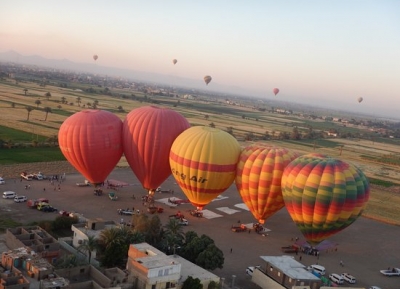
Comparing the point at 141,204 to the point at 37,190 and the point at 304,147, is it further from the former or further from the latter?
the point at 304,147

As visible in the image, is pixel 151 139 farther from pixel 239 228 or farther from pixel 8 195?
pixel 8 195

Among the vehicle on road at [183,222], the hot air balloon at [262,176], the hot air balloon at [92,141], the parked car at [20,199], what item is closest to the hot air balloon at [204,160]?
the hot air balloon at [262,176]

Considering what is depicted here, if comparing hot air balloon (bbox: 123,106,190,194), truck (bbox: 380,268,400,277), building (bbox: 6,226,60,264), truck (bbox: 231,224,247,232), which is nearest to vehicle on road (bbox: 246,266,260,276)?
truck (bbox: 231,224,247,232)

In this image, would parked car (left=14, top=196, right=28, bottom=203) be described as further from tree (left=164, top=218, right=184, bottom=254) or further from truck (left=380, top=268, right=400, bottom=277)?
truck (left=380, top=268, right=400, bottom=277)

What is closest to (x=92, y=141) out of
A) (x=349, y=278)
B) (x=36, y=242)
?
(x=36, y=242)

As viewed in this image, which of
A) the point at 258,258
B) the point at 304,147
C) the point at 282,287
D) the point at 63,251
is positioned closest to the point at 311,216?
the point at 258,258

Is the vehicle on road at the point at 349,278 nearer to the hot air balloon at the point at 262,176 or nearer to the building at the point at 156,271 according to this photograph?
the hot air balloon at the point at 262,176
